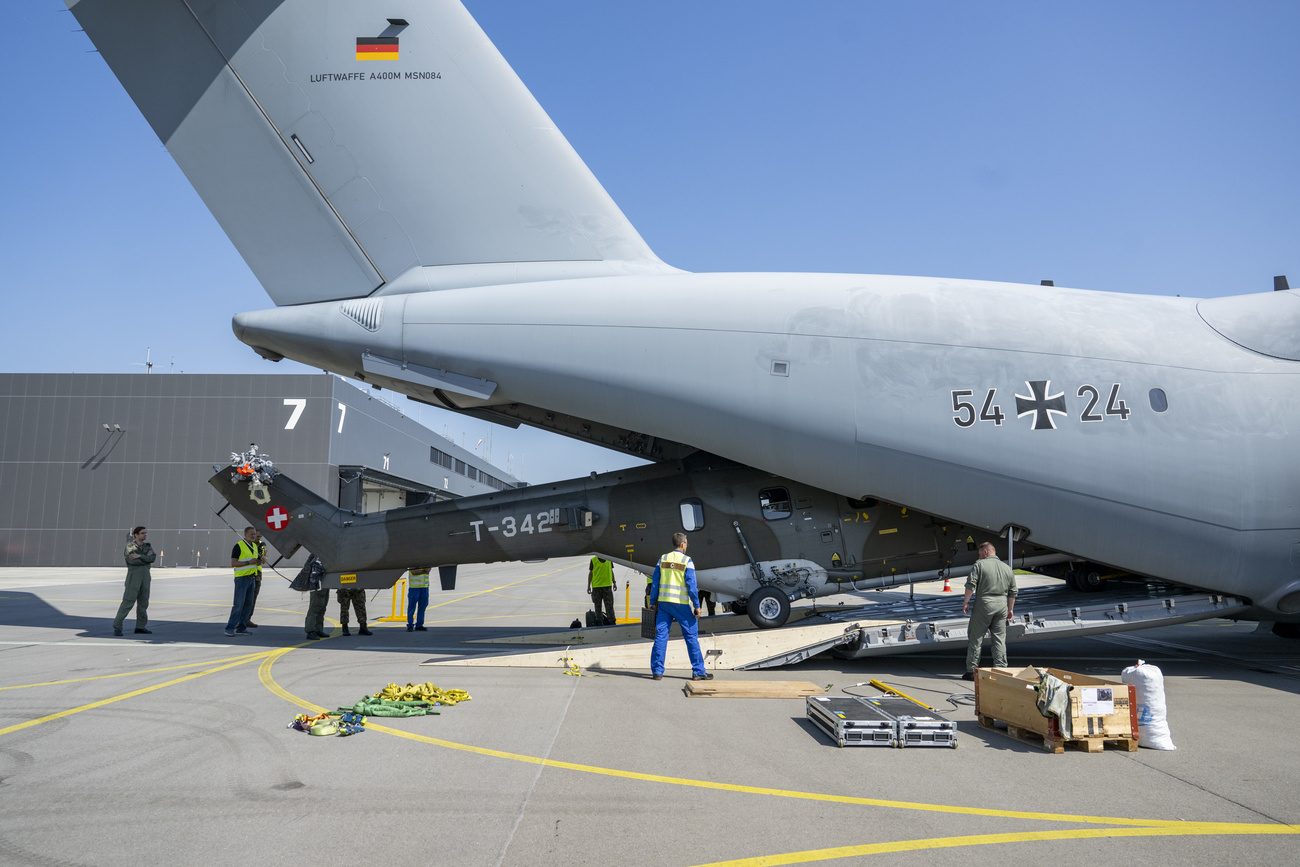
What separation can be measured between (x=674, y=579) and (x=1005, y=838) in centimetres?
531

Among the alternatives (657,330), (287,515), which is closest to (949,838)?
(657,330)

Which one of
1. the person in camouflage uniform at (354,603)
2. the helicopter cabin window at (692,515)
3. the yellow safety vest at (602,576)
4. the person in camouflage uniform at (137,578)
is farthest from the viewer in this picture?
the yellow safety vest at (602,576)

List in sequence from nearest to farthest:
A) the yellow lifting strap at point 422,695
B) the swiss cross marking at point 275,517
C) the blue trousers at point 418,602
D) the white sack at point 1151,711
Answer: the white sack at point 1151,711 < the yellow lifting strap at point 422,695 < the swiss cross marking at point 275,517 < the blue trousers at point 418,602

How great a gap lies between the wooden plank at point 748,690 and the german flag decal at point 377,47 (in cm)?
1015

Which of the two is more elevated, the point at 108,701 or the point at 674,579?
the point at 674,579

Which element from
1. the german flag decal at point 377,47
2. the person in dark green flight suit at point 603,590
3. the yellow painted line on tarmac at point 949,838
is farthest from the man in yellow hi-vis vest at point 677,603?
the german flag decal at point 377,47

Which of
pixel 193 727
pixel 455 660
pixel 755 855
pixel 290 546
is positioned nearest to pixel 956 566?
pixel 455 660

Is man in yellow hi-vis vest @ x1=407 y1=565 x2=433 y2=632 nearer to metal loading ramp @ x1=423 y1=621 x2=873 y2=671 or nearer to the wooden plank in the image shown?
metal loading ramp @ x1=423 y1=621 x2=873 y2=671

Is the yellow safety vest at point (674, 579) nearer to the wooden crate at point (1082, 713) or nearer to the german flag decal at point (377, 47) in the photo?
the wooden crate at point (1082, 713)

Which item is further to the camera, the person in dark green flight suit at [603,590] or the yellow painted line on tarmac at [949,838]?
the person in dark green flight suit at [603,590]

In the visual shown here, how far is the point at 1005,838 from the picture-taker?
183 inches

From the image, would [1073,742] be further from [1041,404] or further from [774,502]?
[774,502]

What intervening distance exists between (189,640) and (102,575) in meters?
26.7

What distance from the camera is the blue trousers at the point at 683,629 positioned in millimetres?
9570
